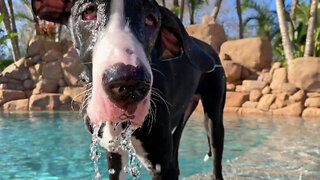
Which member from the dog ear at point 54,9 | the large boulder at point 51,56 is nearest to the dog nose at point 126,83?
the dog ear at point 54,9

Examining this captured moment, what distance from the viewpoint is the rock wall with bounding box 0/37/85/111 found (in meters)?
13.7

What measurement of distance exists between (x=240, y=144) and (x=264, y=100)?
21.0ft

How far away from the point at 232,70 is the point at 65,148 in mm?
9251

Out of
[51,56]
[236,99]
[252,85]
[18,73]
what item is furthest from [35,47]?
[252,85]

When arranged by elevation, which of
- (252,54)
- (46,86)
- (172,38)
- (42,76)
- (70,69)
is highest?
(172,38)

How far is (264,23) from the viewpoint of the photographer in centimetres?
2092

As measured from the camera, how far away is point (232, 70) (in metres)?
13.8

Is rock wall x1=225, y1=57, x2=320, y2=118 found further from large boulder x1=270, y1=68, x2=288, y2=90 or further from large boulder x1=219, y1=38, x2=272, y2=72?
large boulder x1=219, y1=38, x2=272, y2=72

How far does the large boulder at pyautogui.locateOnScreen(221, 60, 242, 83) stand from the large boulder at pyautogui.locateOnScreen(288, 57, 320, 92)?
2399 mm

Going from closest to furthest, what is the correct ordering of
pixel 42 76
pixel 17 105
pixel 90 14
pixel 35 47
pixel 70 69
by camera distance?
pixel 90 14, pixel 17 105, pixel 70 69, pixel 42 76, pixel 35 47

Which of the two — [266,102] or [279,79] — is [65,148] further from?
[279,79]

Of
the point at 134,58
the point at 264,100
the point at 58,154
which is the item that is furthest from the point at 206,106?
the point at 264,100

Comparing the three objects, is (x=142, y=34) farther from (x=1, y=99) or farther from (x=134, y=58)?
(x=1, y=99)

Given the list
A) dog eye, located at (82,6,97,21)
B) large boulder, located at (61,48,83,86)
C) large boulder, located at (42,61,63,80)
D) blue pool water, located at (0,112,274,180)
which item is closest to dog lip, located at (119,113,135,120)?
dog eye, located at (82,6,97,21)
